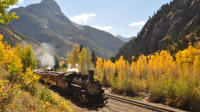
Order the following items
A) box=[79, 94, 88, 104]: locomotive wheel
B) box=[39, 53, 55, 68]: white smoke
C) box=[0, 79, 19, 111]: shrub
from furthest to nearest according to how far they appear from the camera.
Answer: box=[39, 53, 55, 68]: white smoke → box=[79, 94, 88, 104]: locomotive wheel → box=[0, 79, 19, 111]: shrub

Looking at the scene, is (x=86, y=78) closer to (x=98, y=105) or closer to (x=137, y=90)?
(x=98, y=105)

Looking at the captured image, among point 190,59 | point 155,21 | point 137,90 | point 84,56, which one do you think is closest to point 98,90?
point 137,90

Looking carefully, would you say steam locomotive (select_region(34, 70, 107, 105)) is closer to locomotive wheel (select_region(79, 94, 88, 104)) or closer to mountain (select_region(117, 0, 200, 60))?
locomotive wheel (select_region(79, 94, 88, 104))

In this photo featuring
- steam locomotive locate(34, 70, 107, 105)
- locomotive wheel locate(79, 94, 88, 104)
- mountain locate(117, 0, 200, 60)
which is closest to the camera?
locomotive wheel locate(79, 94, 88, 104)

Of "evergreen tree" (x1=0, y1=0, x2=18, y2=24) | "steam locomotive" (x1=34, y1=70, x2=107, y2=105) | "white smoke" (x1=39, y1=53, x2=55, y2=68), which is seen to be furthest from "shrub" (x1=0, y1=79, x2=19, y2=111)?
"white smoke" (x1=39, y1=53, x2=55, y2=68)

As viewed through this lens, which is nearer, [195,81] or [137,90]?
[195,81]

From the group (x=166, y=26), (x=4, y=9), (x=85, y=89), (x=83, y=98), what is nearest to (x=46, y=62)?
(x=166, y=26)

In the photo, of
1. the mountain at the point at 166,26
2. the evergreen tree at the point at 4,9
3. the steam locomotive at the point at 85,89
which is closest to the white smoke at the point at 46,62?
the mountain at the point at 166,26


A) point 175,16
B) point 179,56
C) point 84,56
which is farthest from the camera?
point 175,16

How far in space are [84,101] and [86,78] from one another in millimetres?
1945

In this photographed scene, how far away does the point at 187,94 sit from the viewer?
966cm

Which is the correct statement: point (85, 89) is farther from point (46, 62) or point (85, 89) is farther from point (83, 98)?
point (46, 62)

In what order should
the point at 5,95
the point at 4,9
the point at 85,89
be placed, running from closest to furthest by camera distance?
the point at 5,95, the point at 4,9, the point at 85,89

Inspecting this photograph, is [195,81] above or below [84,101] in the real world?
above
